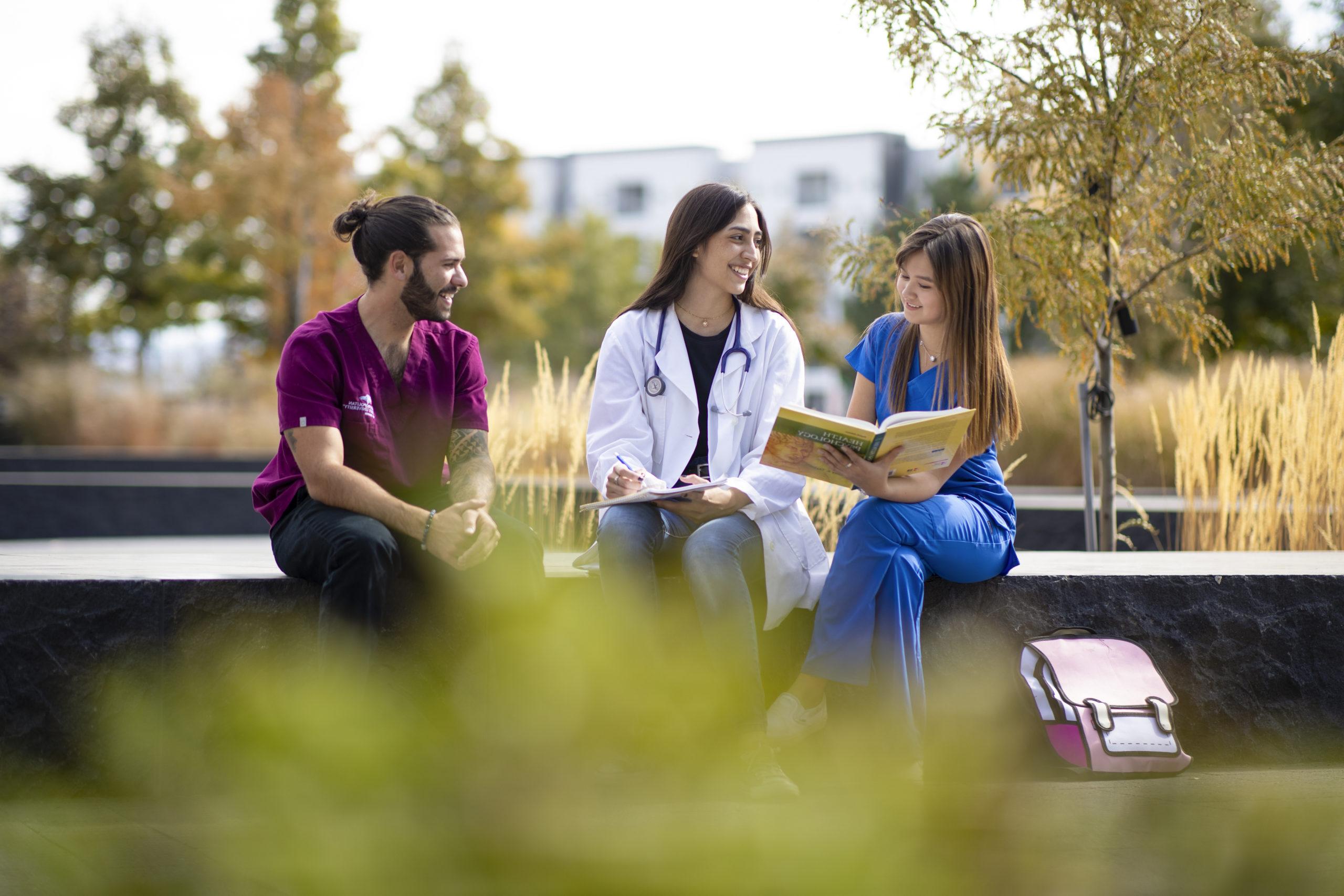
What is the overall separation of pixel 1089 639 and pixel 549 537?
240 cm

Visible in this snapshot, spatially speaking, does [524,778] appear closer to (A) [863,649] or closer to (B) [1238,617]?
(A) [863,649]

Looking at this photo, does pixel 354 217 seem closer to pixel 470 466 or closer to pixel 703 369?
pixel 470 466

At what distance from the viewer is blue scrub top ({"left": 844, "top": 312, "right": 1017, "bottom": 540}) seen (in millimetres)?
2984

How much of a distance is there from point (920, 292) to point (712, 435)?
0.64 metres


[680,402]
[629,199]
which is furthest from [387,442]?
[629,199]

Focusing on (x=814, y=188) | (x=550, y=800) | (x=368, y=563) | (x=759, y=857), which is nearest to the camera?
(x=550, y=800)

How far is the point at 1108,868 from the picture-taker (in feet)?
6.68

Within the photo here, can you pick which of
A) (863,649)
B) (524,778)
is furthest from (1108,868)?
(524,778)

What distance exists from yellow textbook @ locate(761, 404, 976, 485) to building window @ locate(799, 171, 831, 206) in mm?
37296

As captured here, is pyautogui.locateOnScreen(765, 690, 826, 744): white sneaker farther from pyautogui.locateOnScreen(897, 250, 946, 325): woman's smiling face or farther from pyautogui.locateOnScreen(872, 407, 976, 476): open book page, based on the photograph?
pyautogui.locateOnScreen(897, 250, 946, 325): woman's smiling face

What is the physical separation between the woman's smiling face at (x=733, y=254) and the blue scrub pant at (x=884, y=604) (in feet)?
2.39

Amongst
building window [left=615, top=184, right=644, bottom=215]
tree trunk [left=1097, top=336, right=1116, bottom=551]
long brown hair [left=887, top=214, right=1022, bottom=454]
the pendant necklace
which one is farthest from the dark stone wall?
building window [left=615, top=184, right=644, bottom=215]

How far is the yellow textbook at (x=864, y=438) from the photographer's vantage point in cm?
250

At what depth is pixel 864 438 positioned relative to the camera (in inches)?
99.8
